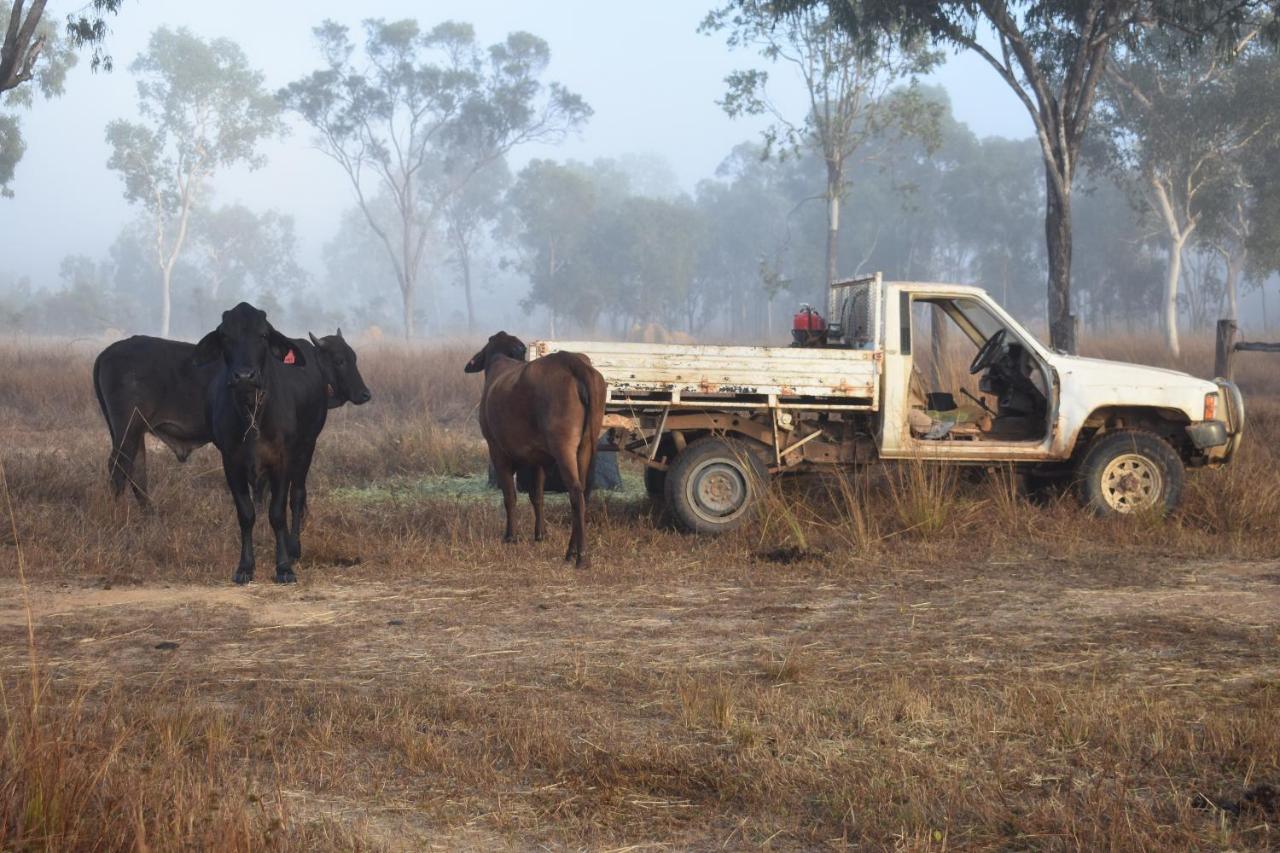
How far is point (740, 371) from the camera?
945cm

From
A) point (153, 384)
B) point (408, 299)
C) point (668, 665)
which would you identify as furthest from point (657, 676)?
point (408, 299)

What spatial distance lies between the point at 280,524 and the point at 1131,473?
6175 millimetres

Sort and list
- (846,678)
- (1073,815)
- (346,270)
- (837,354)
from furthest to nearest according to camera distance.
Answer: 1. (346,270)
2. (837,354)
3. (846,678)
4. (1073,815)

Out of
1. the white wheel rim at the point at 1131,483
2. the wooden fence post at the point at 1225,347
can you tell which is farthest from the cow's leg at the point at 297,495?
the wooden fence post at the point at 1225,347

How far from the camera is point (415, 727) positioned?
16.5 ft

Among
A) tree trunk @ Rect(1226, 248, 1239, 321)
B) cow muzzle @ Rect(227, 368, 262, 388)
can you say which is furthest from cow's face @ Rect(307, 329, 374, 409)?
tree trunk @ Rect(1226, 248, 1239, 321)

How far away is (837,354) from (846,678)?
3974 mm

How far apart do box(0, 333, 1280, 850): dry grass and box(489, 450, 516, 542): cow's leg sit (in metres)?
0.18

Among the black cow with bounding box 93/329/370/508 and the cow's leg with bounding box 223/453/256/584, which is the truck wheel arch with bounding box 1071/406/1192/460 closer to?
the black cow with bounding box 93/329/370/508

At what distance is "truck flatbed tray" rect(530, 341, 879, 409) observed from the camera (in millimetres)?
9422

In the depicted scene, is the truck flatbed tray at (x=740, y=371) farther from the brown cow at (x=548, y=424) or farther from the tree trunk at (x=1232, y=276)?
the tree trunk at (x=1232, y=276)

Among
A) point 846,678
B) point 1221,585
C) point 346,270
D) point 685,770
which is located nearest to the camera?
point 685,770

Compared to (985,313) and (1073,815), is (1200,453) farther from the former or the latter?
(1073,815)

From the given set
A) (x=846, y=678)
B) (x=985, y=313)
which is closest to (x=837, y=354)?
(x=985, y=313)
